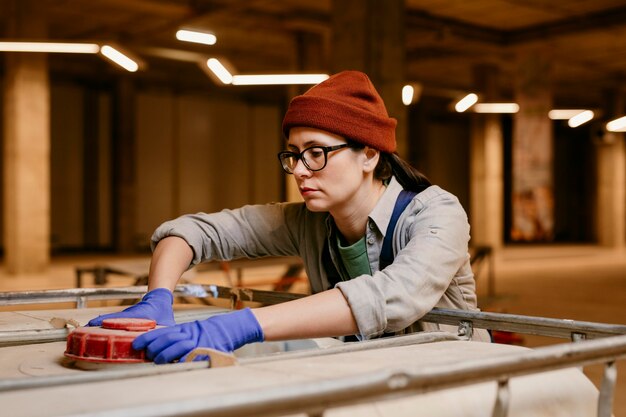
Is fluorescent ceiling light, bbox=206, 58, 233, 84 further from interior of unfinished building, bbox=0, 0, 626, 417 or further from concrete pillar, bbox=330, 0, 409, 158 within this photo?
concrete pillar, bbox=330, 0, 409, 158

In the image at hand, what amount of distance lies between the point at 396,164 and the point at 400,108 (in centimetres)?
782

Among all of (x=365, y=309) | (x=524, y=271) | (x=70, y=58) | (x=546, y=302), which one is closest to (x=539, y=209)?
(x=546, y=302)

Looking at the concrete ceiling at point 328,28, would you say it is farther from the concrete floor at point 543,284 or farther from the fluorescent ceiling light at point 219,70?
the concrete floor at point 543,284

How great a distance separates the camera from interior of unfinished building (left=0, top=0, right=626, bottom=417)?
1557 millimetres

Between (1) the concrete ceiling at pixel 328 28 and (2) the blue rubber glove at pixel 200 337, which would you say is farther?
(1) the concrete ceiling at pixel 328 28

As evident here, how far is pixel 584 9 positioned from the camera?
1634cm

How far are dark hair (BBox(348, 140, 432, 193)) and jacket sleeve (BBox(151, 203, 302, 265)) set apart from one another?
42 cm

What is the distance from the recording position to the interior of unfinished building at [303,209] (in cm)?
156

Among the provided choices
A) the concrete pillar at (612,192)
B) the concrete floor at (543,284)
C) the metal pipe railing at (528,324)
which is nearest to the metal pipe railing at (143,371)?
the metal pipe railing at (528,324)

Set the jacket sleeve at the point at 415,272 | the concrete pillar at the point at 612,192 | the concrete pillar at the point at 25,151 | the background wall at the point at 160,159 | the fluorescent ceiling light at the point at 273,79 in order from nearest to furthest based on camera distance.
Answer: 1. the jacket sleeve at the point at 415,272
2. the fluorescent ceiling light at the point at 273,79
3. the concrete pillar at the point at 25,151
4. the background wall at the point at 160,159
5. the concrete pillar at the point at 612,192

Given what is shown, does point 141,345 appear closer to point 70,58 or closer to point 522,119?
point 522,119

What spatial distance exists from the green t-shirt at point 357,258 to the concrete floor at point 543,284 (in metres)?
3.22

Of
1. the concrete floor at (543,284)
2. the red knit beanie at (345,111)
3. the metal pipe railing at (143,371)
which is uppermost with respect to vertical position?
the red knit beanie at (345,111)

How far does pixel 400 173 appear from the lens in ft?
9.25
